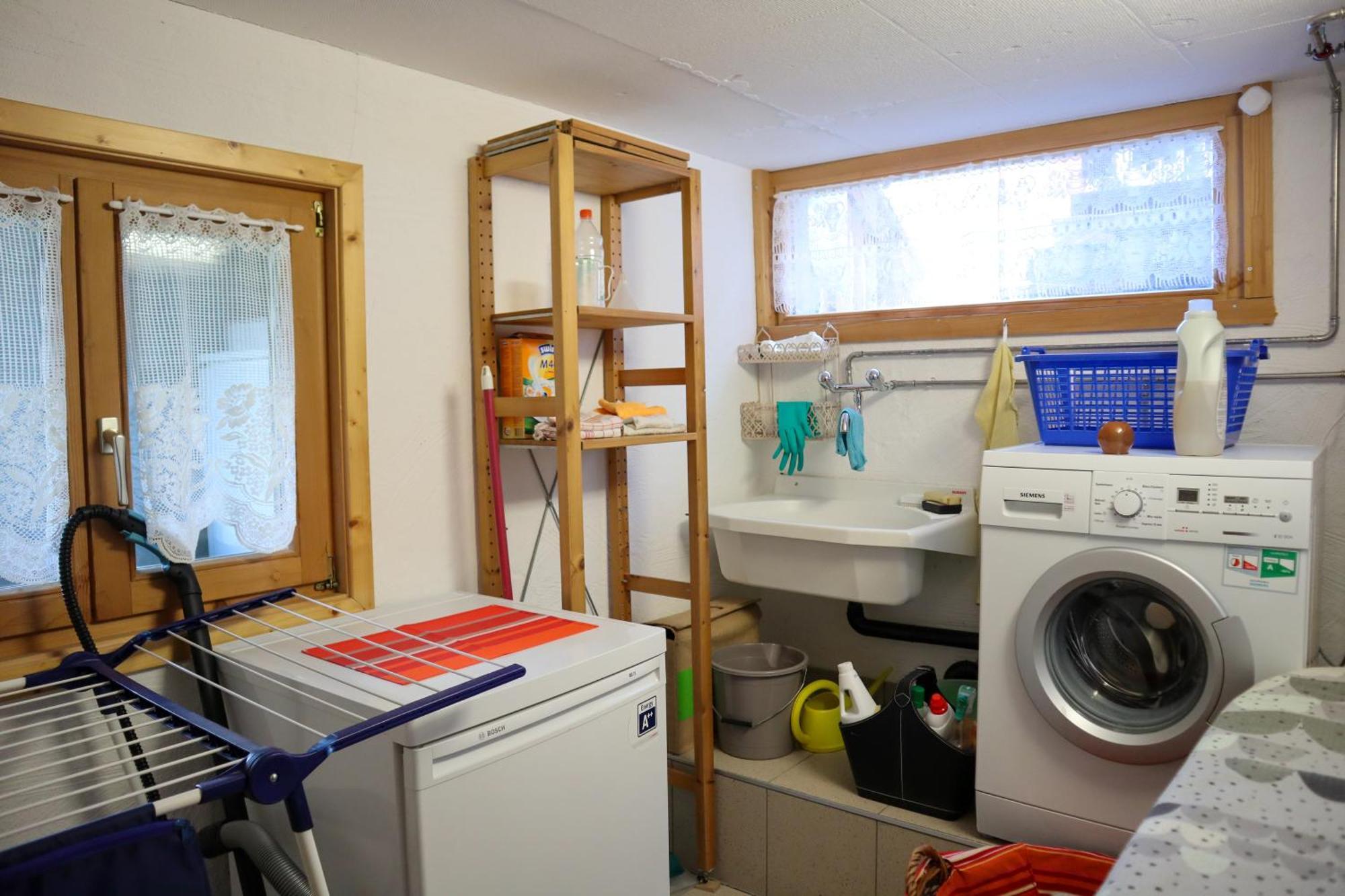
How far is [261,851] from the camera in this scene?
1.45m

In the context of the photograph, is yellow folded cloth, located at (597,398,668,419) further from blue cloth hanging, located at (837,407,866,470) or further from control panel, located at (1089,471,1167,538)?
control panel, located at (1089,471,1167,538)

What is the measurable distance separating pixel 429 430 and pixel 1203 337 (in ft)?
6.06

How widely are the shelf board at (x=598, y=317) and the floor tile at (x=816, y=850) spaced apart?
1.37 m

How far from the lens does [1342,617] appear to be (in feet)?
8.15

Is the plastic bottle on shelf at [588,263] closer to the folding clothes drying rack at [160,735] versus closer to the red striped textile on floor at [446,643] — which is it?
the red striped textile on floor at [446,643]

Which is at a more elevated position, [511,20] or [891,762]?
[511,20]

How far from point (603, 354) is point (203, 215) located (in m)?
1.19

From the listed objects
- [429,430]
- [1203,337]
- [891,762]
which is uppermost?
[1203,337]

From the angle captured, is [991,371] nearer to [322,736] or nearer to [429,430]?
[429,430]

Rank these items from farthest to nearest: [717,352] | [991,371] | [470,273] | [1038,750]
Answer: [717,352], [991,371], [470,273], [1038,750]

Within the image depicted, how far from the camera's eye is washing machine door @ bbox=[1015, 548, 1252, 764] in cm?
192

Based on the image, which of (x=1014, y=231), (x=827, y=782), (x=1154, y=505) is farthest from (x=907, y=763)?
(x=1014, y=231)

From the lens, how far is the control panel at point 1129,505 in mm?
2023

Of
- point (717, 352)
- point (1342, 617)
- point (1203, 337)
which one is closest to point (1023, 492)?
point (1203, 337)
